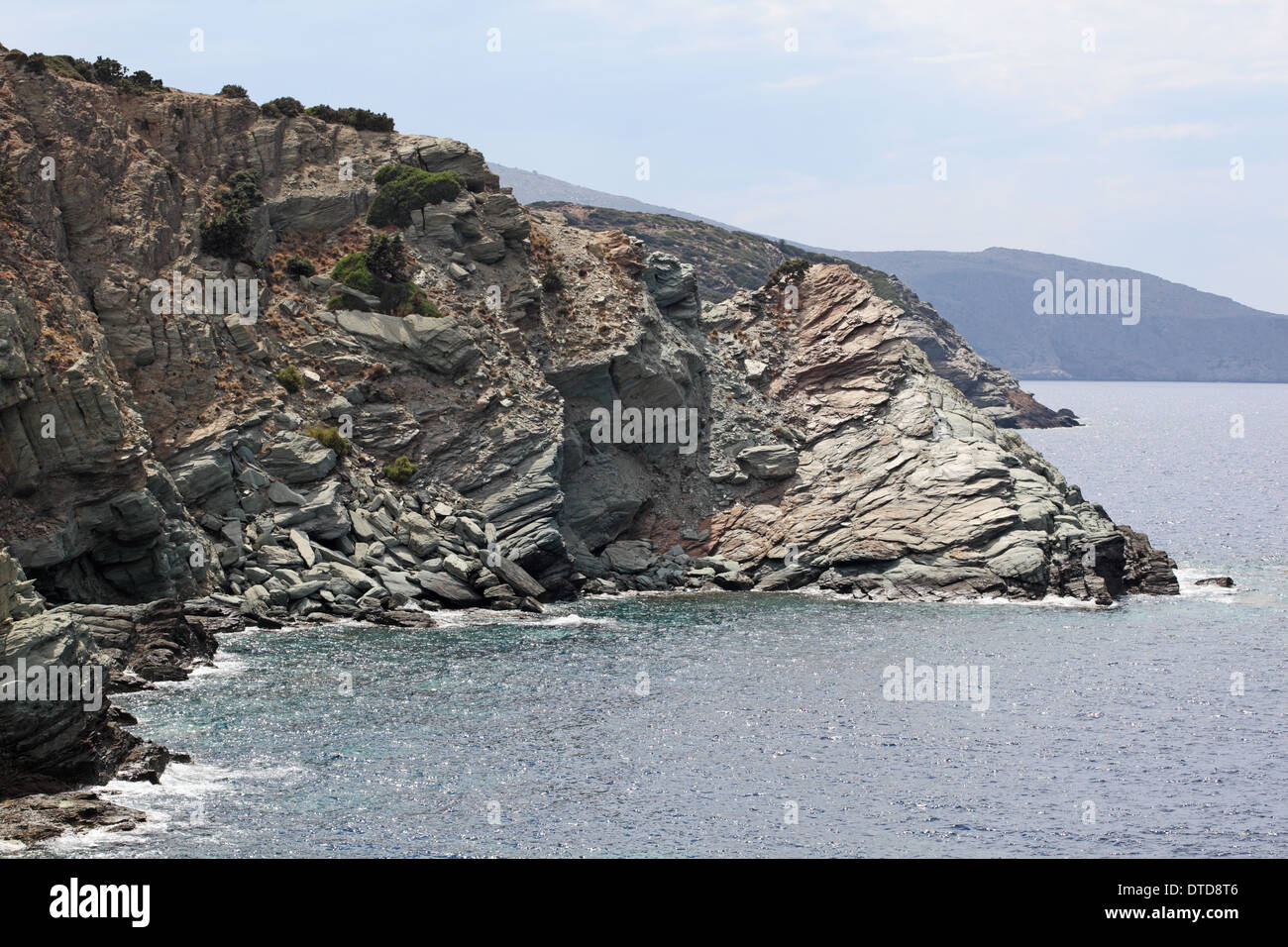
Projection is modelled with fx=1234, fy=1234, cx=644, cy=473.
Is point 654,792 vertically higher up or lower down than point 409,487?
lower down

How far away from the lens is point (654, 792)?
38.8 m

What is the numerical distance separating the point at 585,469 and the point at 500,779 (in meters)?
42.9

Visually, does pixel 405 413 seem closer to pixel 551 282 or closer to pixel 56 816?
pixel 551 282

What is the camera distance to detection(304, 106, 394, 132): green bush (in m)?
92.6

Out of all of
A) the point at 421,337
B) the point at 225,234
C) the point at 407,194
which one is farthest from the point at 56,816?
the point at 407,194

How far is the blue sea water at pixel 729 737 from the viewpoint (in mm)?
35156

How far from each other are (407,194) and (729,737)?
54675mm

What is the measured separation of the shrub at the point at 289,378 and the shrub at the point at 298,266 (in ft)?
30.4

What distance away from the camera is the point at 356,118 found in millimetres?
92875

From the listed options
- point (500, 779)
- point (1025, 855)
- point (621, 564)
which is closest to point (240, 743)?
point (500, 779)

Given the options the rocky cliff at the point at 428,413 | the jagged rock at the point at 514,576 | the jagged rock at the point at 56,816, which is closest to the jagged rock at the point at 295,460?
the rocky cliff at the point at 428,413
